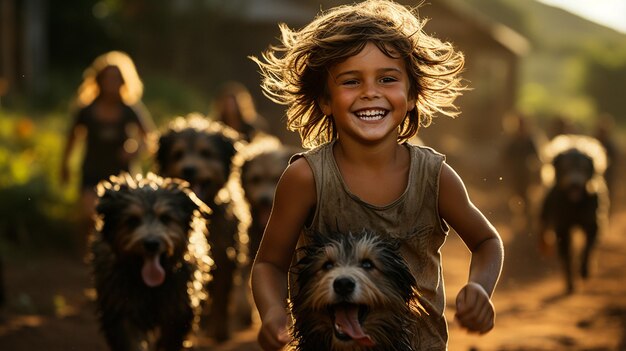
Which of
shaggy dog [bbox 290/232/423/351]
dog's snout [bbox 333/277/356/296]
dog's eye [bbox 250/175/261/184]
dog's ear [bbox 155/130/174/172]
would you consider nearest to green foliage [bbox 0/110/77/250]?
dog's eye [bbox 250/175/261/184]

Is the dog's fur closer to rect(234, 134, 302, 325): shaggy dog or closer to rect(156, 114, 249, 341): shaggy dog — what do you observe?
rect(234, 134, 302, 325): shaggy dog

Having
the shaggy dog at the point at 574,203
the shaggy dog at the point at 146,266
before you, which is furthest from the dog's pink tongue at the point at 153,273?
the shaggy dog at the point at 574,203

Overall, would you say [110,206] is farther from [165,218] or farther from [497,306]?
[497,306]

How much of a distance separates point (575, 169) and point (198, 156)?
6.87 m

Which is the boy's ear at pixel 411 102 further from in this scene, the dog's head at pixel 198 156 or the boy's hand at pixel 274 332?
the dog's head at pixel 198 156

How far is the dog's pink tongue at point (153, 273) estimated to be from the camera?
22.3 ft

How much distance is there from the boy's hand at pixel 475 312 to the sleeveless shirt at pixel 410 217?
575mm

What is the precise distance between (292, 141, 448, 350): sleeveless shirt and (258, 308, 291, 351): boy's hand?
61cm

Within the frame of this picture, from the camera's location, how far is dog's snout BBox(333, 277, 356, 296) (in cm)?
426

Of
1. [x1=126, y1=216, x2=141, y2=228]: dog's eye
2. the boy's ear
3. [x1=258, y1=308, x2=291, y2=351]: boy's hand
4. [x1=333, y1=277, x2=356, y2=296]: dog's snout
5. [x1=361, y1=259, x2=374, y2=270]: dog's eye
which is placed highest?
[x1=126, y1=216, x2=141, y2=228]: dog's eye

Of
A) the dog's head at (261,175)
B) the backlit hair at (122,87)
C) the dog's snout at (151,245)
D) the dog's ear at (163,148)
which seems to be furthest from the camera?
the backlit hair at (122,87)

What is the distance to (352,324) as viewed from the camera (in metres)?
4.36

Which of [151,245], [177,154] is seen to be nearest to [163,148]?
[177,154]

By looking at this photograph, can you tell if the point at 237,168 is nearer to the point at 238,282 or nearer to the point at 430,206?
the point at 238,282
